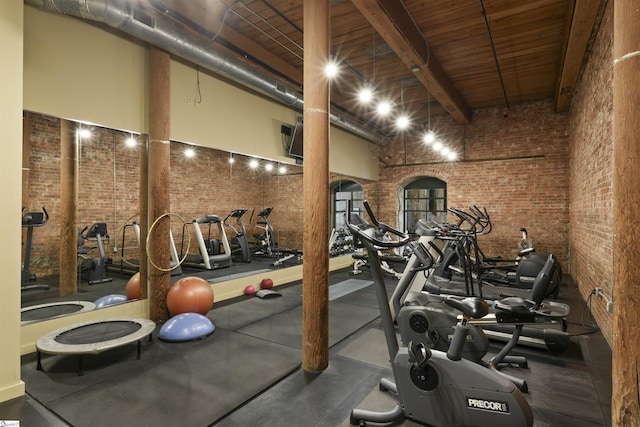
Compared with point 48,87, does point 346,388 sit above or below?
below

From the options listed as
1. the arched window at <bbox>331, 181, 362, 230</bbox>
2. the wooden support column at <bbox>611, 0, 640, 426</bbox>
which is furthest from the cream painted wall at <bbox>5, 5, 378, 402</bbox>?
the wooden support column at <bbox>611, 0, 640, 426</bbox>

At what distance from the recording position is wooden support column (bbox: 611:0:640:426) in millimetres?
1448

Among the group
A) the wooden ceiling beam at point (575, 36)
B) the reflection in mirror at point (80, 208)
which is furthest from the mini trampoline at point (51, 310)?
the wooden ceiling beam at point (575, 36)

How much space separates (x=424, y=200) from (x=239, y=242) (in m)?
5.70

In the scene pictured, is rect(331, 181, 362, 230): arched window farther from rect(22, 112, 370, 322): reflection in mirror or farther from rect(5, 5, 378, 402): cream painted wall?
rect(5, 5, 378, 402): cream painted wall

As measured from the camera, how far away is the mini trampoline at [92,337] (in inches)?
110

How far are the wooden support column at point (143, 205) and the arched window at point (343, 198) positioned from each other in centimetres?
603

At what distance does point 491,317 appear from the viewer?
5.97ft

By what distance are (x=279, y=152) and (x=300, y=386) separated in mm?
4618

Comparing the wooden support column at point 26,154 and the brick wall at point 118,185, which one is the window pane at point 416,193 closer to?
the brick wall at point 118,185

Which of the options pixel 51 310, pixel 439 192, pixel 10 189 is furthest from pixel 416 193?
pixel 10 189

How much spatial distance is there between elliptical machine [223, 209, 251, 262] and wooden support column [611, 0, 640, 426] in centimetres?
555

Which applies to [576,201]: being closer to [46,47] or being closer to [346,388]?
[346,388]

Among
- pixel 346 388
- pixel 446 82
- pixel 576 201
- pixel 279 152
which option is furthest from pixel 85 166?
pixel 576 201
